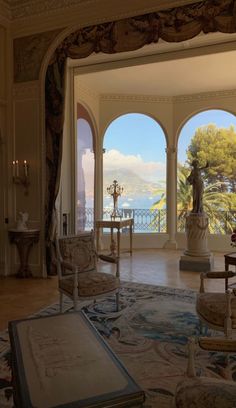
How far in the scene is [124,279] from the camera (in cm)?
580

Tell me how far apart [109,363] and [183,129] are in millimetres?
8348

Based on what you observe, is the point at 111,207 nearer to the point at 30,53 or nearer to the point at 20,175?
the point at 20,175

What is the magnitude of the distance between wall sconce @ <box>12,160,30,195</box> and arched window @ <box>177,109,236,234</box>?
15.9 ft

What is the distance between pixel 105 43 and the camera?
5.29 metres

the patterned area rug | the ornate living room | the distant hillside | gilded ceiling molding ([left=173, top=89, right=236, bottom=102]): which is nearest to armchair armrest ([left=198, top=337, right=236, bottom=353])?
the ornate living room

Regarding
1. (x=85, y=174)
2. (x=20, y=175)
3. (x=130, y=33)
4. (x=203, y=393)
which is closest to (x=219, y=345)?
(x=203, y=393)

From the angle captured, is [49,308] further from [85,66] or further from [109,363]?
[85,66]

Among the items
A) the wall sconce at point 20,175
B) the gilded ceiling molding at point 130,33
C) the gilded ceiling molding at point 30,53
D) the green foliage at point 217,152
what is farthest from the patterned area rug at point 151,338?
the green foliage at point 217,152

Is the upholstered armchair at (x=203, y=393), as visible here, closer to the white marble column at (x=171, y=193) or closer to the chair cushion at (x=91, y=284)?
the chair cushion at (x=91, y=284)

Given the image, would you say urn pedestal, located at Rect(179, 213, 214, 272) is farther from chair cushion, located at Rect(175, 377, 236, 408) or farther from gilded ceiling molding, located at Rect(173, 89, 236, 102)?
chair cushion, located at Rect(175, 377, 236, 408)

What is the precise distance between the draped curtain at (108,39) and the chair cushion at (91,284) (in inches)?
76.9

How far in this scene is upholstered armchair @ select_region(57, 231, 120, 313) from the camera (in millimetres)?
3885

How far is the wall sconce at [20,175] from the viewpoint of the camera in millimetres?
6030

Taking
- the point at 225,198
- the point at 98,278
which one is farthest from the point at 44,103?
the point at 225,198
